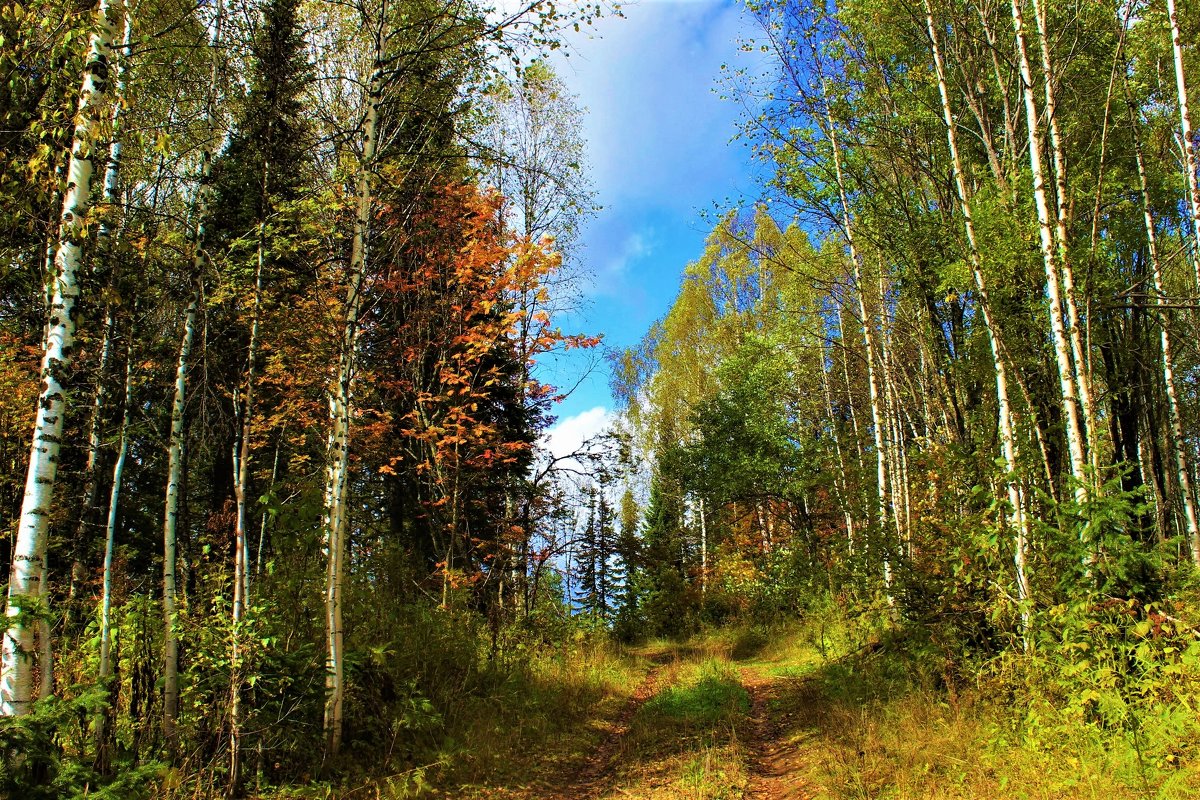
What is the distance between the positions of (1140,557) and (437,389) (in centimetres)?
974

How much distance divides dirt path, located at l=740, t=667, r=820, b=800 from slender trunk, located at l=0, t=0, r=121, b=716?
488 cm

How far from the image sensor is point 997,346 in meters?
6.71

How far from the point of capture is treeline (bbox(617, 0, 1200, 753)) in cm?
466

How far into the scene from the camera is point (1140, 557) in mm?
4223

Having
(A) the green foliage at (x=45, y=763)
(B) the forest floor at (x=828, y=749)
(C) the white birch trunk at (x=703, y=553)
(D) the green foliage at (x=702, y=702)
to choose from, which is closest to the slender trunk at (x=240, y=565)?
(A) the green foliage at (x=45, y=763)

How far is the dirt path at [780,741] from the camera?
512 centimetres

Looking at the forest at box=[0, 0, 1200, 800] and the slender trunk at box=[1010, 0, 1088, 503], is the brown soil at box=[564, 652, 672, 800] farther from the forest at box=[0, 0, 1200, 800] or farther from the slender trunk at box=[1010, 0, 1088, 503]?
the slender trunk at box=[1010, 0, 1088, 503]

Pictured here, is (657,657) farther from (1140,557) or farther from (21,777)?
(21,777)

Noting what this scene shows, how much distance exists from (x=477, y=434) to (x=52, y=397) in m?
6.52

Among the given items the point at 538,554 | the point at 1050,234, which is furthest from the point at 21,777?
the point at 1050,234

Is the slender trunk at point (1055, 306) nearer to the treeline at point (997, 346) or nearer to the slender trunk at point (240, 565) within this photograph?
the treeline at point (997, 346)

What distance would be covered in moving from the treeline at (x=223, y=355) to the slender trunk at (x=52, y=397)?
1 centimetres

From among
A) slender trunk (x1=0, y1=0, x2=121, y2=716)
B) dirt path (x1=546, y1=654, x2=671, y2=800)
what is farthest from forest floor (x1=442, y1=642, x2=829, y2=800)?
slender trunk (x1=0, y1=0, x2=121, y2=716)

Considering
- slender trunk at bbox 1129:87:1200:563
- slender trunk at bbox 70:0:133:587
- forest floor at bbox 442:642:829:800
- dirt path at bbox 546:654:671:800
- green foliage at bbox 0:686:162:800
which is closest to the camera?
green foliage at bbox 0:686:162:800
